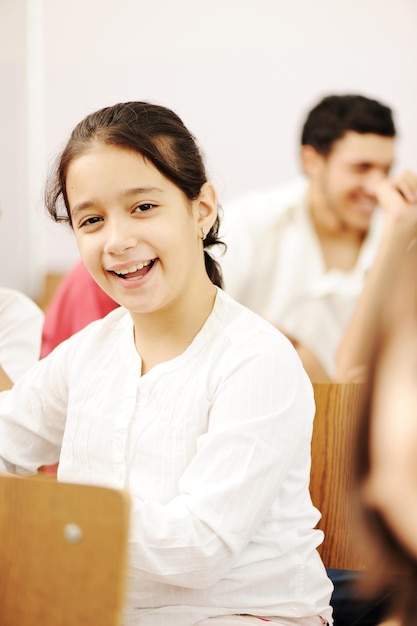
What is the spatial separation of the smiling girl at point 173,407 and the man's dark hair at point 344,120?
4.73 ft

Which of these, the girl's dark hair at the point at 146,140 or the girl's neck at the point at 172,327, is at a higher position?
the girl's dark hair at the point at 146,140

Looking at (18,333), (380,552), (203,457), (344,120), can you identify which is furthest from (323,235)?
(380,552)

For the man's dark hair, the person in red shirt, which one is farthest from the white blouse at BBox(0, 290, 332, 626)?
the man's dark hair

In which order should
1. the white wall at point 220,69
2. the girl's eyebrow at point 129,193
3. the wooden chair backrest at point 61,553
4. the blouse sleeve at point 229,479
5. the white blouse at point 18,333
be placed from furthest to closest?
the white wall at point 220,69 < the white blouse at point 18,333 < the girl's eyebrow at point 129,193 < the blouse sleeve at point 229,479 < the wooden chair backrest at point 61,553

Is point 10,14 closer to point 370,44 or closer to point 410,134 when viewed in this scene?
point 370,44

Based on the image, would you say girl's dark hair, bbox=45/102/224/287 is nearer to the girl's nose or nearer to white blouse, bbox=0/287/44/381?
the girl's nose

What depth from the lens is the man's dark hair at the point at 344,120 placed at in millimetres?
2615

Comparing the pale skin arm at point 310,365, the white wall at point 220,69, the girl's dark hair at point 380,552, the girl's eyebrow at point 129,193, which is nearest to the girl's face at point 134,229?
the girl's eyebrow at point 129,193

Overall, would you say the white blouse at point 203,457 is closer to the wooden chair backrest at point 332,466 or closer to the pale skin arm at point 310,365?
the wooden chair backrest at point 332,466

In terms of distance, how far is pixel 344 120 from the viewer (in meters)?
2.67

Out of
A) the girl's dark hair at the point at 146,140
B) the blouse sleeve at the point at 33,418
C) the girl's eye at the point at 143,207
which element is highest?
the girl's dark hair at the point at 146,140

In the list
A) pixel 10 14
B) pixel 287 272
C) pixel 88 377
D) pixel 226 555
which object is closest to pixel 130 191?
pixel 88 377

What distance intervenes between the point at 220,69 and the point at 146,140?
2980 mm

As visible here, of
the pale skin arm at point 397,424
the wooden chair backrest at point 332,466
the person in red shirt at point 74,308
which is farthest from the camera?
the person in red shirt at point 74,308
